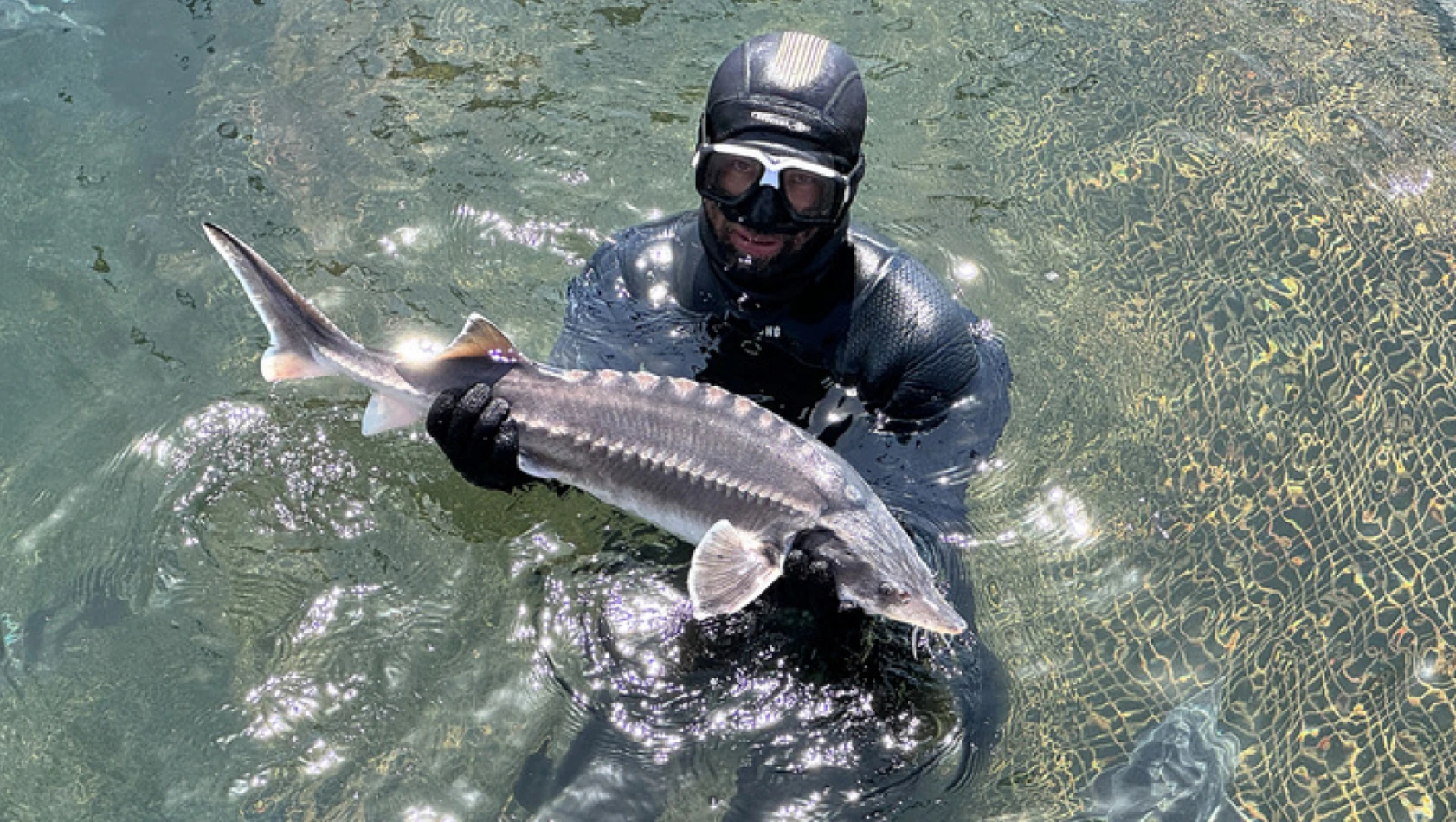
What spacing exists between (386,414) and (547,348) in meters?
1.47

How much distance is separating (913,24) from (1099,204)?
195 centimetres

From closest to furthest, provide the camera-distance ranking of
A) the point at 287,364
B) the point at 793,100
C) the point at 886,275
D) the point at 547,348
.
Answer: the point at 793,100, the point at 287,364, the point at 886,275, the point at 547,348

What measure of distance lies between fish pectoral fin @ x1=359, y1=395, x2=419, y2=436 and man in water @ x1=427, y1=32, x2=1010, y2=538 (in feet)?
0.90

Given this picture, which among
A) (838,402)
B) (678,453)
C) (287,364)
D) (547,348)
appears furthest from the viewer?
(547,348)

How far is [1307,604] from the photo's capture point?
4.95m

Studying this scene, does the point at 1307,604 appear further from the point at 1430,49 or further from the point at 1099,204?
the point at 1430,49

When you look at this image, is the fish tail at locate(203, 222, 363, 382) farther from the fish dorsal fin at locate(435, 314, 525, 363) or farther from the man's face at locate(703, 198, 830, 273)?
the man's face at locate(703, 198, 830, 273)

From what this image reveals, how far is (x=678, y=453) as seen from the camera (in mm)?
4316

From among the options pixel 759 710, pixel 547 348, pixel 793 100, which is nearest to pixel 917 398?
pixel 793 100

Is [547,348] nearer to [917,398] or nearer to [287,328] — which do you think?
[287,328]

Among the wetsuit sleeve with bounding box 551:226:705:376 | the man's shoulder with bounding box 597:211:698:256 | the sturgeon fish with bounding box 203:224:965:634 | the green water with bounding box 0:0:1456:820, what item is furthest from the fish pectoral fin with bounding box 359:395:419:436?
the man's shoulder with bounding box 597:211:698:256

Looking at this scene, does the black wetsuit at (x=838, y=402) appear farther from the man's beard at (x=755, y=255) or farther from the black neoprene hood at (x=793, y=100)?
the black neoprene hood at (x=793, y=100)

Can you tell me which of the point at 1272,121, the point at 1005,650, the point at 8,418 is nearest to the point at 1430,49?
the point at 1272,121

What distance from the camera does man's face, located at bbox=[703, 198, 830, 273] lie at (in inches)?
182
